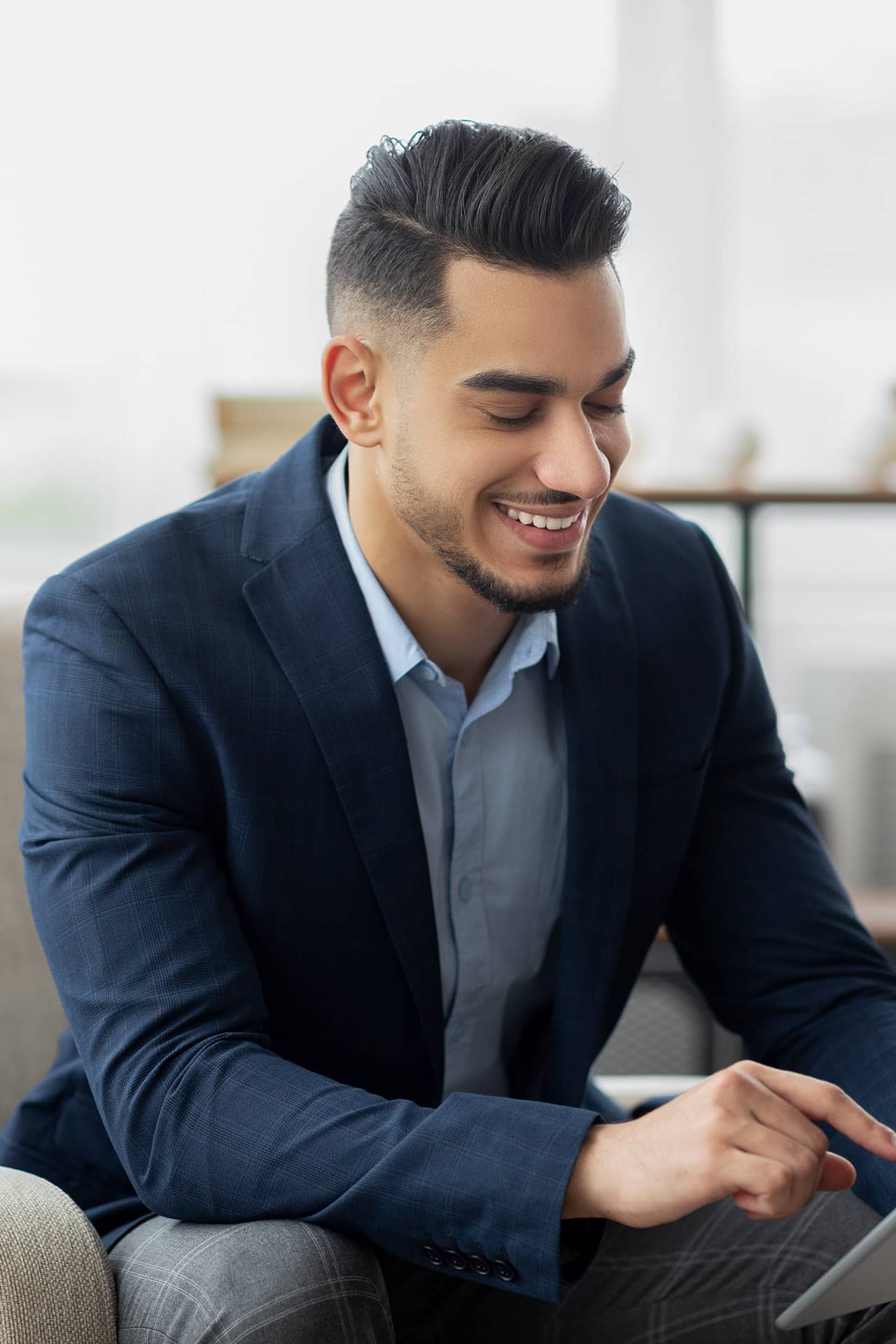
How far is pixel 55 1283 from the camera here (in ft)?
3.00

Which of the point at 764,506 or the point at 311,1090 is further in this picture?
the point at 764,506

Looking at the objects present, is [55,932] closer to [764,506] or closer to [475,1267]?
[475,1267]

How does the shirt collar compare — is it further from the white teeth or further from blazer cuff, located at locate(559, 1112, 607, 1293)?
blazer cuff, located at locate(559, 1112, 607, 1293)

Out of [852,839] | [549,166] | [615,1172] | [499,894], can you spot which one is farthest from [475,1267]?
[852,839]

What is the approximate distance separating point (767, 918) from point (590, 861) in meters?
0.18

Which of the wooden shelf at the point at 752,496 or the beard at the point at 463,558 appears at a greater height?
the beard at the point at 463,558

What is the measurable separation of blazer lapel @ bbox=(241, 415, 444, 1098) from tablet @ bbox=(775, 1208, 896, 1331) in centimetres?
43

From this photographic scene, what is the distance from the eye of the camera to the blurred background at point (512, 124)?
2678 millimetres

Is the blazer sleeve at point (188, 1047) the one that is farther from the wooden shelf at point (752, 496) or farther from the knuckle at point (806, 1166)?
the wooden shelf at point (752, 496)

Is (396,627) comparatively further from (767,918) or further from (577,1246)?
(577,1246)

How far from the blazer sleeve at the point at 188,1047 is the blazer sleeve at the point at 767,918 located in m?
0.38

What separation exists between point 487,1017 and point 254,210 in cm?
194

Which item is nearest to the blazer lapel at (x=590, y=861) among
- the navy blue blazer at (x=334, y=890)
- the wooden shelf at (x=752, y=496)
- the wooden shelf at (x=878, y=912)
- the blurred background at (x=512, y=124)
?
the navy blue blazer at (x=334, y=890)

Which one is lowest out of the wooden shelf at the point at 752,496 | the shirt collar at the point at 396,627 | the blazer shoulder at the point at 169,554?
the wooden shelf at the point at 752,496
